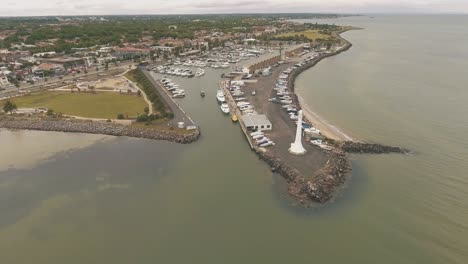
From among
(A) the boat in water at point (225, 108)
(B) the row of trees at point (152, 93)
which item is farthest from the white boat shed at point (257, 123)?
(B) the row of trees at point (152, 93)

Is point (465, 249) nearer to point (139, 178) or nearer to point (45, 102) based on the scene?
point (139, 178)

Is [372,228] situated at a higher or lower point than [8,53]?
lower

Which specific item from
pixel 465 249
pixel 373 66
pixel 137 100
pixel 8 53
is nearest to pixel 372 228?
pixel 465 249

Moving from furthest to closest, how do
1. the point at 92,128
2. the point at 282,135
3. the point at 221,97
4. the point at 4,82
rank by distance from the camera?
the point at 4,82 → the point at 221,97 → the point at 92,128 → the point at 282,135

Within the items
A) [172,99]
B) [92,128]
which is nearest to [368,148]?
[172,99]

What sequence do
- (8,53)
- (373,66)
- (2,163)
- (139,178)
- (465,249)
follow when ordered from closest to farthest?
(465,249), (139,178), (2,163), (373,66), (8,53)

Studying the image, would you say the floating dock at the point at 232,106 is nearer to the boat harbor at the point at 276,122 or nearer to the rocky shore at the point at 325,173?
the boat harbor at the point at 276,122

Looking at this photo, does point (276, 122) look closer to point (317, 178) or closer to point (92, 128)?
point (317, 178)
